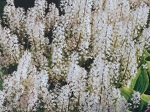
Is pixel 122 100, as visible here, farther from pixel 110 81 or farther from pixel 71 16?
pixel 71 16

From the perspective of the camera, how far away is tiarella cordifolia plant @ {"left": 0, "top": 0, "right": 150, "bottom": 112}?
4.68 metres

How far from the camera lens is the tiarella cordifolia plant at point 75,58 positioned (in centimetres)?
468

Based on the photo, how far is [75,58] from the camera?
5.16 metres

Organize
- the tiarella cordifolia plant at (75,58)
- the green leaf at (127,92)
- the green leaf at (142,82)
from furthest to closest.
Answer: the green leaf at (142,82)
the green leaf at (127,92)
the tiarella cordifolia plant at (75,58)

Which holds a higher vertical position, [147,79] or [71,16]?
[71,16]

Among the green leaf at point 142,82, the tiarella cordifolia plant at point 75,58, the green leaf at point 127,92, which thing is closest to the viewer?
the tiarella cordifolia plant at point 75,58

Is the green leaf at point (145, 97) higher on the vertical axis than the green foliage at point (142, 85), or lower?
lower

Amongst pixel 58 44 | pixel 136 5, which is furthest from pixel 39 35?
pixel 136 5

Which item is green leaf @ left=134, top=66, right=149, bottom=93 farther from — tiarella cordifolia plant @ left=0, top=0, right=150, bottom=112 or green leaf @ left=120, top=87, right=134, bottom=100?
green leaf @ left=120, top=87, right=134, bottom=100

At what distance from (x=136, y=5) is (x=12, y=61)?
2.39 metres

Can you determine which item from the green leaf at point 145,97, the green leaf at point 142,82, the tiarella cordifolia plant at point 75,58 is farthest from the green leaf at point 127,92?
the green leaf at point 142,82

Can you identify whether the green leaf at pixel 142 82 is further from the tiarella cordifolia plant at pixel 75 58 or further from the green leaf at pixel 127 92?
the green leaf at pixel 127 92

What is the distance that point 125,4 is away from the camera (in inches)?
240

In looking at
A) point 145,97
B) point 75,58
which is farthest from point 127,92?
point 75,58
